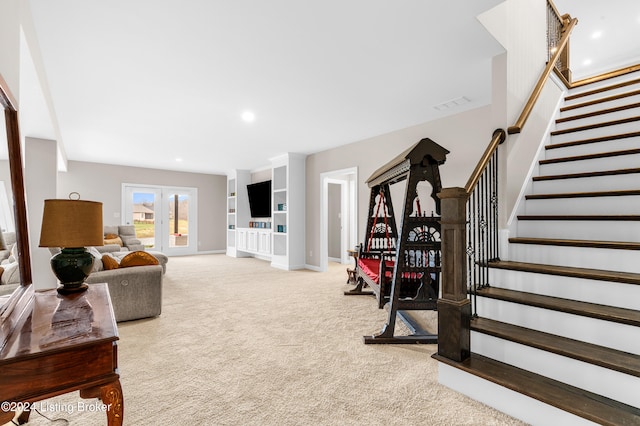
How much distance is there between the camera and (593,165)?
285 centimetres

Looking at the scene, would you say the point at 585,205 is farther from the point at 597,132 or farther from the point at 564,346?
the point at 564,346

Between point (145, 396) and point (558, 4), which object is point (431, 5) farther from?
point (145, 396)

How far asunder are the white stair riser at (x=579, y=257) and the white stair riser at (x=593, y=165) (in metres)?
1.05

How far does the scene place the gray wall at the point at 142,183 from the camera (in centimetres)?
759

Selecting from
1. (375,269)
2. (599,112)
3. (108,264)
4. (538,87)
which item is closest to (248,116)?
(108,264)

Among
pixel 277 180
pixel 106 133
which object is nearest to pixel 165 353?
pixel 106 133

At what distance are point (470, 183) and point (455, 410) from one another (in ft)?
4.81

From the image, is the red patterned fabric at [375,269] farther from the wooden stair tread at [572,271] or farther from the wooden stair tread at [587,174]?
the wooden stair tread at [587,174]

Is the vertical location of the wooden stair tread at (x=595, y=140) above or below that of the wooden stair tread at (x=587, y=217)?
above

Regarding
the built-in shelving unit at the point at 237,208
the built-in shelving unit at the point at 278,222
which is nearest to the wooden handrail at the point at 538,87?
the built-in shelving unit at the point at 278,222

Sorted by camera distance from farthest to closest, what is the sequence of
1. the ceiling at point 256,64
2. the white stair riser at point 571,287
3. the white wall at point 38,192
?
the white wall at point 38,192
the ceiling at point 256,64
the white stair riser at point 571,287

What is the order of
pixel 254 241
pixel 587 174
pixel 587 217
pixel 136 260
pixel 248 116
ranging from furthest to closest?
pixel 254 241, pixel 248 116, pixel 136 260, pixel 587 174, pixel 587 217

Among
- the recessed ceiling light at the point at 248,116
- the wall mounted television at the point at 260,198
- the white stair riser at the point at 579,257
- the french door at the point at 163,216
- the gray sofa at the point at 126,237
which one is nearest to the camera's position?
the white stair riser at the point at 579,257

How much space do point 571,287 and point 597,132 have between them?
2010mm
